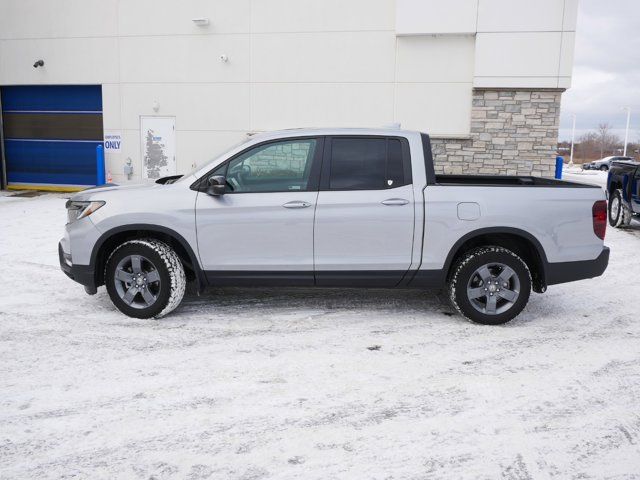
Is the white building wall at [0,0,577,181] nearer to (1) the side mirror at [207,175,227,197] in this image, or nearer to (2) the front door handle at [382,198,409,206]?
(2) the front door handle at [382,198,409,206]

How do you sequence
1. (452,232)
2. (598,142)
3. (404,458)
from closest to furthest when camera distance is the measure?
(404,458) < (452,232) < (598,142)

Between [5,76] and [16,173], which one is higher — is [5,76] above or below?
above

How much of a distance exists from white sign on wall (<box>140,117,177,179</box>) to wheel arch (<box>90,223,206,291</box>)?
1124 centimetres

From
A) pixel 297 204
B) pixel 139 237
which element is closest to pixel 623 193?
pixel 297 204

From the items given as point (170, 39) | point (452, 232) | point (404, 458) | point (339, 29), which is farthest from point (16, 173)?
point (404, 458)

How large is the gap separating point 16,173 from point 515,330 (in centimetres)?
1750

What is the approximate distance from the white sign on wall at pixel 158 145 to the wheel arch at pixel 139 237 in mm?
11242

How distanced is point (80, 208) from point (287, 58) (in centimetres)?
1093

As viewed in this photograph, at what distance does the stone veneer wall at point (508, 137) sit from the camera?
15.0 metres

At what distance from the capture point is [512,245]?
19.4 ft

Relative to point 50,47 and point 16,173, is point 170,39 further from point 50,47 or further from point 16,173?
point 16,173

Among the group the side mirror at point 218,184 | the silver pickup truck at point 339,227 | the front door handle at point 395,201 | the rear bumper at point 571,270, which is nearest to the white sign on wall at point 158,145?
the silver pickup truck at point 339,227

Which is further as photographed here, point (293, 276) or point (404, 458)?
point (293, 276)

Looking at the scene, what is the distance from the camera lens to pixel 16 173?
18.7 meters
